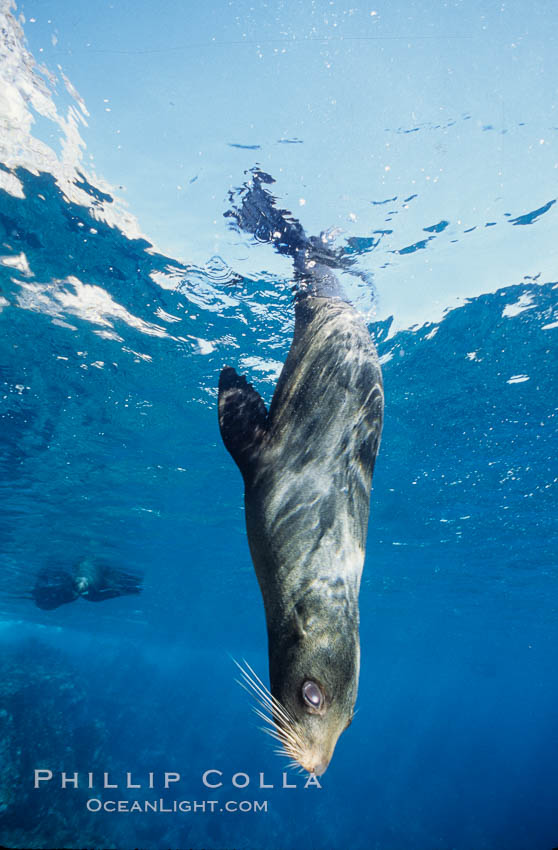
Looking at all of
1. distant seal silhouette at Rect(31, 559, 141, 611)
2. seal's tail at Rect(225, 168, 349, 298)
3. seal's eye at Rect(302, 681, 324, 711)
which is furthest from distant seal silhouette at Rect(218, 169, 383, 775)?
distant seal silhouette at Rect(31, 559, 141, 611)

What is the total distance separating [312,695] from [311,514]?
0.82m

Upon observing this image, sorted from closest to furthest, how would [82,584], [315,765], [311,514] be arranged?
[315,765] < [311,514] < [82,584]

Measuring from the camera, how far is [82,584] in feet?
58.6

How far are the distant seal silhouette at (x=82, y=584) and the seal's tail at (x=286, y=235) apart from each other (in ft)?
50.5

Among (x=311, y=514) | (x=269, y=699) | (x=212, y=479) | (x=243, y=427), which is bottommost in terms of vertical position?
(x=269, y=699)

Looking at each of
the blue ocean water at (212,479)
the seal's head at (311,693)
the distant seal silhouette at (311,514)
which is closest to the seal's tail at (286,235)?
the blue ocean water at (212,479)

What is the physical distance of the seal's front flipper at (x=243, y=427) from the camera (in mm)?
2645

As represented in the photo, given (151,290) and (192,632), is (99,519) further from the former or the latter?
(192,632)

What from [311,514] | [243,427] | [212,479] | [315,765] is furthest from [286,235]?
[212,479]

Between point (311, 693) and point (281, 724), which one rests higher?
point (311, 693)

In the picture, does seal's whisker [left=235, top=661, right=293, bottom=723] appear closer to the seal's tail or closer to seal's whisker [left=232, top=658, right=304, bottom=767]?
seal's whisker [left=232, top=658, right=304, bottom=767]

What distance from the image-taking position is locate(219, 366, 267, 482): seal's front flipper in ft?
8.68

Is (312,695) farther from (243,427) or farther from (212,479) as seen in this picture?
(212,479)

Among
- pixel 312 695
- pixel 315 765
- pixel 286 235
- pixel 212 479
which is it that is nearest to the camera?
pixel 315 765
